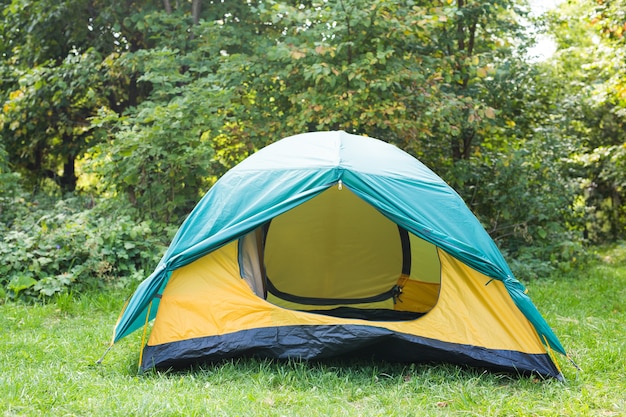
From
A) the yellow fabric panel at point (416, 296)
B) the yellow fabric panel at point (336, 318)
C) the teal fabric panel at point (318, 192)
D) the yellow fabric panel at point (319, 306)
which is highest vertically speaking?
the teal fabric panel at point (318, 192)

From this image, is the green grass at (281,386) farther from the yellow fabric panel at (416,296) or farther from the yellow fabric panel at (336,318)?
the yellow fabric panel at (416,296)

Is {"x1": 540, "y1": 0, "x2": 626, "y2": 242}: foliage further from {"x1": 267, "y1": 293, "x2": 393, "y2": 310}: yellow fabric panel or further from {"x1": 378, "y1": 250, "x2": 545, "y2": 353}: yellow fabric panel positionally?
→ {"x1": 378, "y1": 250, "x2": 545, "y2": 353}: yellow fabric panel

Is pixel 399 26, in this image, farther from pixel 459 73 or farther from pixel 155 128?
pixel 155 128

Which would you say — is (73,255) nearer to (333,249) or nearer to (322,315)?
(333,249)

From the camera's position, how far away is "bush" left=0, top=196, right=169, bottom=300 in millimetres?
5895

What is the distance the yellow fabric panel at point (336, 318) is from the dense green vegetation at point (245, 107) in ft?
7.93

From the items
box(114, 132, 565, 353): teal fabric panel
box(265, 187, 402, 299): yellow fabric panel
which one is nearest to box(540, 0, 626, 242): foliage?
box(265, 187, 402, 299): yellow fabric panel

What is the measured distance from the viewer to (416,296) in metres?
5.30

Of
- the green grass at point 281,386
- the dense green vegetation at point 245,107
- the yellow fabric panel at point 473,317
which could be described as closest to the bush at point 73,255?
the dense green vegetation at point 245,107

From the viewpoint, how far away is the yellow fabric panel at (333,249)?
5426 millimetres

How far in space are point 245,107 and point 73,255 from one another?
9.53 ft

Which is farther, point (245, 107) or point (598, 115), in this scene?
point (598, 115)

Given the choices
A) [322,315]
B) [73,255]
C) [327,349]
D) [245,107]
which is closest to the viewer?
[327,349]

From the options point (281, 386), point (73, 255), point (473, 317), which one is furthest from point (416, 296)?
point (73, 255)
